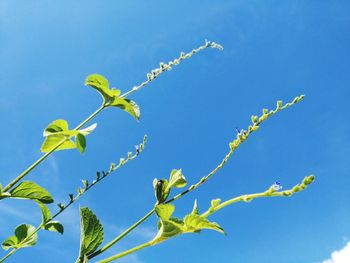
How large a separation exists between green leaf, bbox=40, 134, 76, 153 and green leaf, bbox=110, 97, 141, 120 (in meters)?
0.41

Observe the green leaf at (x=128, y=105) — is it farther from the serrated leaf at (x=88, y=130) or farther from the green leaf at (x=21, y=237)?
the green leaf at (x=21, y=237)

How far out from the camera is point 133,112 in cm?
272

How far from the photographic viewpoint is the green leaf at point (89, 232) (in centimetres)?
180

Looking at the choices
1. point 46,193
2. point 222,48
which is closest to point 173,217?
point 46,193

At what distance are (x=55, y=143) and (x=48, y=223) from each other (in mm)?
540

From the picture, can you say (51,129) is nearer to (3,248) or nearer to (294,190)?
(3,248)

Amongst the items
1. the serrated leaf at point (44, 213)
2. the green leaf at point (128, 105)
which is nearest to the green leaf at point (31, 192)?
the serrated leaf at point (44, 213)

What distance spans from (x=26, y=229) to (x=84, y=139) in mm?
857

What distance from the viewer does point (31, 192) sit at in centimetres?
242

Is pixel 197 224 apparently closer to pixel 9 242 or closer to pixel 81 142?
pixel 81 142

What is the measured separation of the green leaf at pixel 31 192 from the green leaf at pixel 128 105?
2.33 ft

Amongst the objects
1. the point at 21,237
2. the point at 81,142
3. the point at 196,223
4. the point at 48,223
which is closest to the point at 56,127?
the point at 81,142

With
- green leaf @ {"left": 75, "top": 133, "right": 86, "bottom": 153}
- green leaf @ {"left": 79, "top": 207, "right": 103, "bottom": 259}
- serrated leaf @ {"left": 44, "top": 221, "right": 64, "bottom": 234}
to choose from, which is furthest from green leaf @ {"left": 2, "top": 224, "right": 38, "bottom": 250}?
green leaf @ {"left": 79, "top": 207, "right": 103, "bottom": 259}

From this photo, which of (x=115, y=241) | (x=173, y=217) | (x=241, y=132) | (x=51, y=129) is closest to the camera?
(x=115, y=241)
